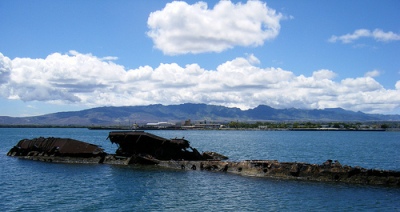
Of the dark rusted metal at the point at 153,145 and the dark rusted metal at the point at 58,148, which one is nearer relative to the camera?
the dark rusted metal at the point at 153,145

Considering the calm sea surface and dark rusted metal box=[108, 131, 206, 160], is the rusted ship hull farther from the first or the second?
the calm sea surface

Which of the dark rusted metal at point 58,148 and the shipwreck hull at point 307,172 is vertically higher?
the dark rusted metal at point 58,148

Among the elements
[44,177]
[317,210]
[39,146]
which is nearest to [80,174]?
[44,177]

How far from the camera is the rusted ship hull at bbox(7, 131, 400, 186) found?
27.0 metres

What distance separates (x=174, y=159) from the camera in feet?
127

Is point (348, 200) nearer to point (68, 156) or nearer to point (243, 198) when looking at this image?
point (243, 198)

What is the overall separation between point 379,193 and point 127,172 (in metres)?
20.0

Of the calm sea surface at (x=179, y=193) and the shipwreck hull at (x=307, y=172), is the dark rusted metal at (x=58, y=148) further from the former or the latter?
the shipwreck hull at (x=307, y=172)

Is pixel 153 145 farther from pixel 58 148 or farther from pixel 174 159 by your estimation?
pixel 58 148

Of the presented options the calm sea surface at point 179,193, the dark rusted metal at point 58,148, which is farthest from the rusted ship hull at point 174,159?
the calm sea surface at point 179,193

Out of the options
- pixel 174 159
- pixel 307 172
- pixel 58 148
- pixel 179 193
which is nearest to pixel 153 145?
pixel 174 159

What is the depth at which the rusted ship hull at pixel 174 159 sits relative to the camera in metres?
27.0

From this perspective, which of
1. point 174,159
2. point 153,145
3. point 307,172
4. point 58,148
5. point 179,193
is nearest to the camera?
point 179,193

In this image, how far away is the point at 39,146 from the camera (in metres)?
46.7
